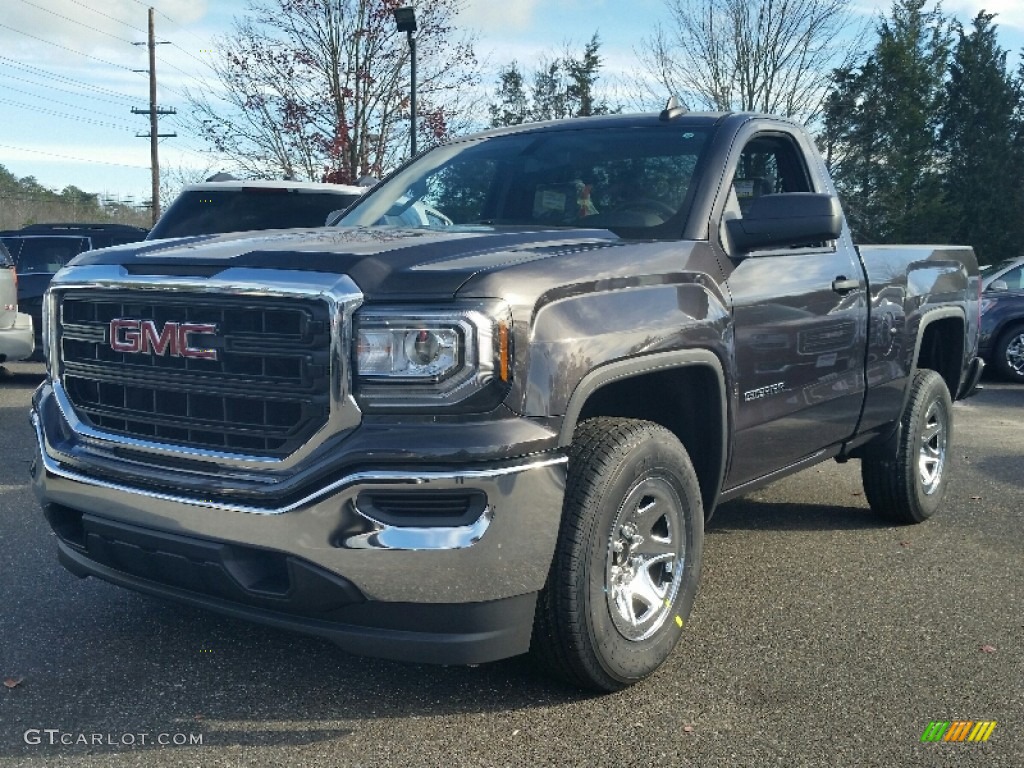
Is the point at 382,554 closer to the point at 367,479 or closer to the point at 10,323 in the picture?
the point at 367,479

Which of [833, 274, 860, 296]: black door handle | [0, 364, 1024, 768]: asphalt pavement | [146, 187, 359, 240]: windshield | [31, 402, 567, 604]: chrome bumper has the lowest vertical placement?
[0, 364, 1024, 768]: asphalt pavement

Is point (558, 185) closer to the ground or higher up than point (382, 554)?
higher up

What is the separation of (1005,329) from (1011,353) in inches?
12.7

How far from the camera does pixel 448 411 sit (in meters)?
2.81

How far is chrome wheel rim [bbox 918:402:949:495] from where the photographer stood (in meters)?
5.85

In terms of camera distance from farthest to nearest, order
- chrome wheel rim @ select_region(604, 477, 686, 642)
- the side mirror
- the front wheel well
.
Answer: the side mirror < the front wheel well < chrome wheel rim @ select_region(604, 477, 686, 642)

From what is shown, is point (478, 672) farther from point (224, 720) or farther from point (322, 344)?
point (322, 344)

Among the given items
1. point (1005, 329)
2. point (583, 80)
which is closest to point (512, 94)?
point (583, 80)

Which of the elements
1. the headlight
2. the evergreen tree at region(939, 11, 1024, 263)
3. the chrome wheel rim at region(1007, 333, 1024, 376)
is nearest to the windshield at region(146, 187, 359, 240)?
the headlight

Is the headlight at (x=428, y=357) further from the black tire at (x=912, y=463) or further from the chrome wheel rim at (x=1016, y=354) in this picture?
the chrome wheel rim at (x=1016, y=354)

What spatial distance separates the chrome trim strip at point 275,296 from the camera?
111 inches

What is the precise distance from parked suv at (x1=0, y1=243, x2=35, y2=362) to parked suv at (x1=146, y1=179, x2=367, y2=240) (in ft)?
7.34

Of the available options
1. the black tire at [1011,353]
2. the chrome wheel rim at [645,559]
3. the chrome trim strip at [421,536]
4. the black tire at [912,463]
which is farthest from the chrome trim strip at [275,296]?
the black tire at [1011,353]

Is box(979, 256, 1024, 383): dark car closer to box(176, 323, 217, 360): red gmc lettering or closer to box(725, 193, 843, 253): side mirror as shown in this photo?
box(725, 193, 843, 253): side mirror
